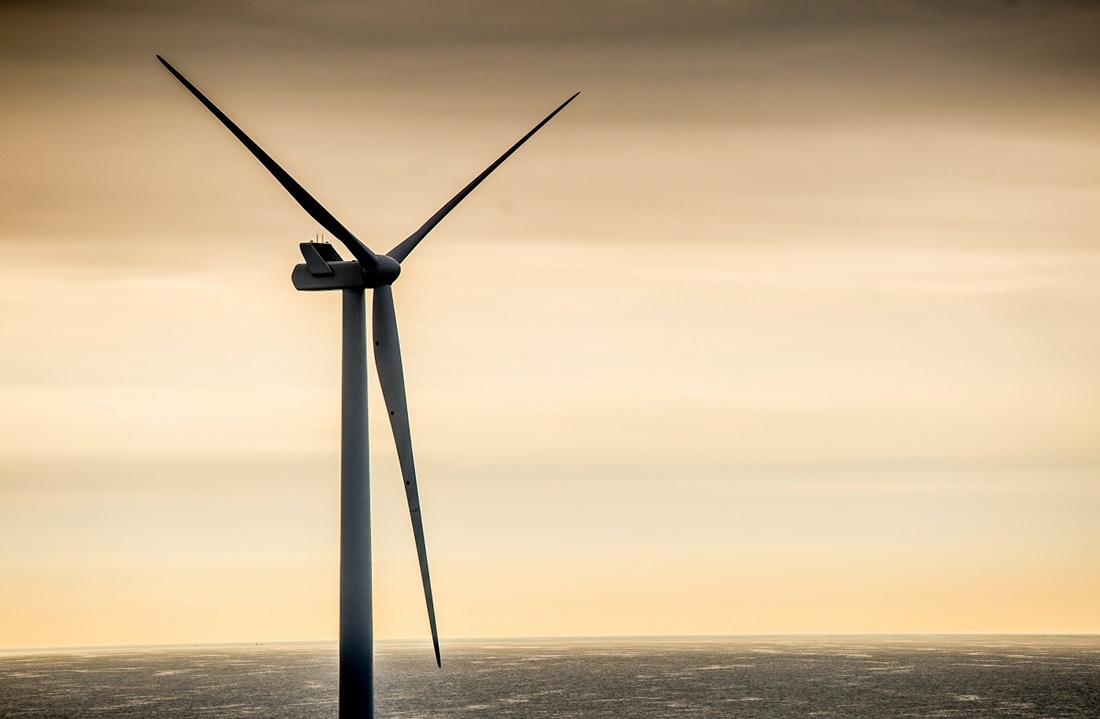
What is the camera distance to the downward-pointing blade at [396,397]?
39.5 m

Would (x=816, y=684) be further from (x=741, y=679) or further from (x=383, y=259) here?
(x=383, y=259)

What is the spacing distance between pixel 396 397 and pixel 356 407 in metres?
1.81

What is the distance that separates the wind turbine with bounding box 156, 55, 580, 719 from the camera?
122ft

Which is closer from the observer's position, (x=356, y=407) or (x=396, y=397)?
(x=356, y=407)

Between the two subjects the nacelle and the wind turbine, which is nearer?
the wind turbine

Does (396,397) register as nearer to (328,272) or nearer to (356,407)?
(356,407)

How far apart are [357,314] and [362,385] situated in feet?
8.17

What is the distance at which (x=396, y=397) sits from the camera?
40000 millimetres

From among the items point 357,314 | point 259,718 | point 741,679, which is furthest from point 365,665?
point 741,679

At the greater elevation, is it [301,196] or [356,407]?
[301,196]

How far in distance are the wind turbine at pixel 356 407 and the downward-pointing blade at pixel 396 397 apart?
3 cm

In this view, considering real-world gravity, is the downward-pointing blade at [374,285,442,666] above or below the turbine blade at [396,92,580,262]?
below

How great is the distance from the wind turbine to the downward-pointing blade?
0.03 meters

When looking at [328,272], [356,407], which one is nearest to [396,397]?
[356,407]
